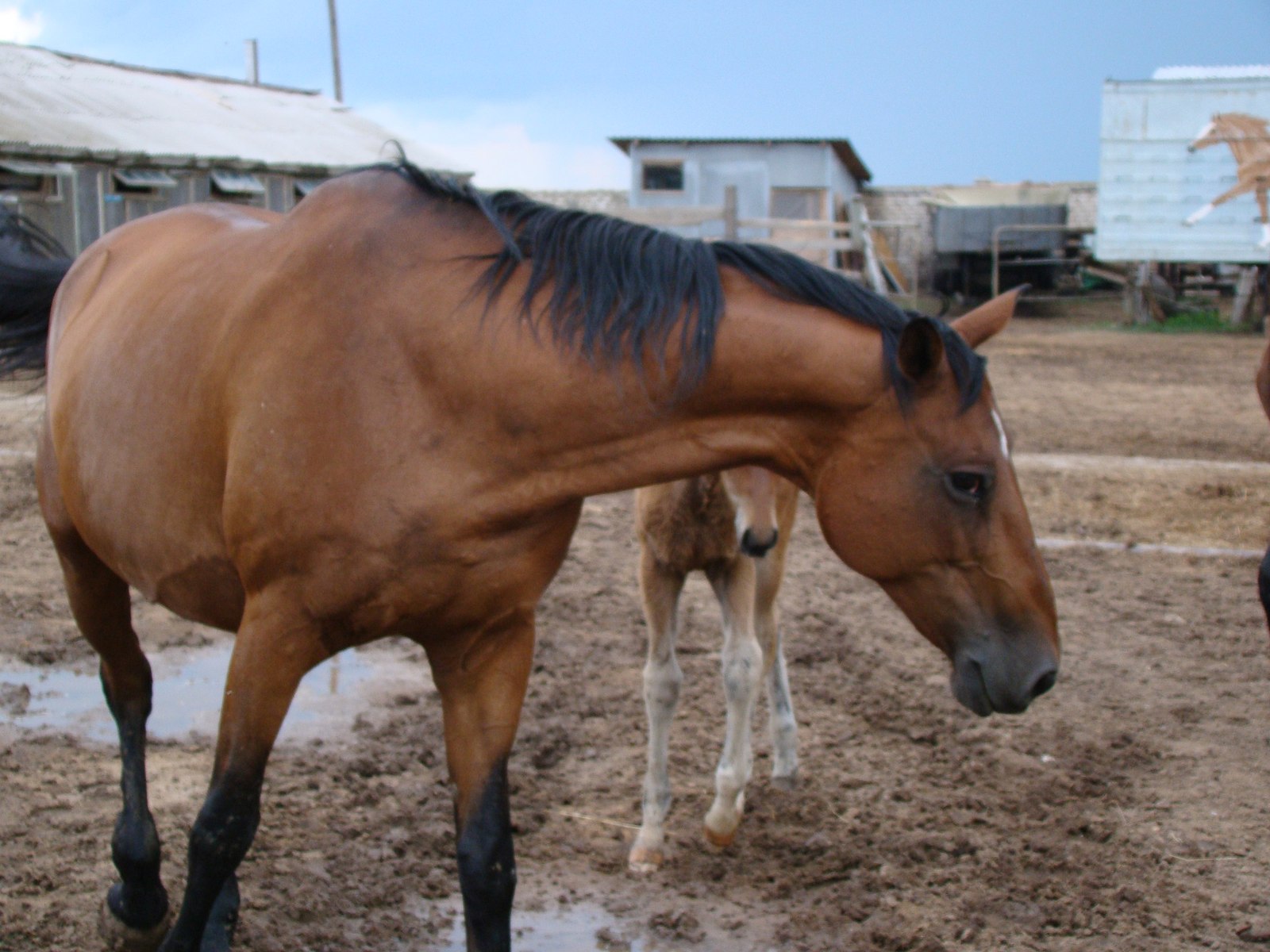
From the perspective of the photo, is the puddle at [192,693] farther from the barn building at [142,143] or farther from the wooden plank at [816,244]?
the wooden plank at [816,244]

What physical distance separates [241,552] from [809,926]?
1919 millimetres

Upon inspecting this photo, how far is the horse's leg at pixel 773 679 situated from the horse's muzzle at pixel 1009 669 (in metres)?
1.96

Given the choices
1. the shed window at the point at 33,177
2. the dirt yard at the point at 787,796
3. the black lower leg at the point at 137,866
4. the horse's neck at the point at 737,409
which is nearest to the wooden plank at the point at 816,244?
the shed window at the point at 33,177

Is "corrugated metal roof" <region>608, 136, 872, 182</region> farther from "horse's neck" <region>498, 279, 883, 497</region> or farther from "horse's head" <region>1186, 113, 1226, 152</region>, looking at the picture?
"horse's neck" <region>498, 279, 883, 497</region>

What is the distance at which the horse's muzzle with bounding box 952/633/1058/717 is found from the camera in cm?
239

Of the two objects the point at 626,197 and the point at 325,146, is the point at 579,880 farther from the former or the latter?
the point at 626,197

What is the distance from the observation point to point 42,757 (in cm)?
429

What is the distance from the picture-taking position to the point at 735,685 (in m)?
4.15

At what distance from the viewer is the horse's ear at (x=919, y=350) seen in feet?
7.54

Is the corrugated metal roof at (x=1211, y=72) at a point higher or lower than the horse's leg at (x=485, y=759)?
higher

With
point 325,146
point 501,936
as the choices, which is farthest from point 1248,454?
point 325,146

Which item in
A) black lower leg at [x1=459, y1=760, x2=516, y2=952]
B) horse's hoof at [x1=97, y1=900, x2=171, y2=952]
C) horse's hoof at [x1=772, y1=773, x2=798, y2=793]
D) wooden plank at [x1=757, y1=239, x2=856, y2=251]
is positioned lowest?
horse's hoof at [x1=772, y1=773, x2=798, y2=793]

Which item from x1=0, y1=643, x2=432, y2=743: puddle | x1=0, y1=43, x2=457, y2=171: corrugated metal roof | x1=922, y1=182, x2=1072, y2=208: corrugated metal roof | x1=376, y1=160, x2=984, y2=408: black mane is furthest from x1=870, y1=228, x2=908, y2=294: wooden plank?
x1=376, y1=160, x2=984, y2=408: black mane

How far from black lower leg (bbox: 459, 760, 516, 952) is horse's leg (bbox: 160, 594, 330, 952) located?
0.48 meters
